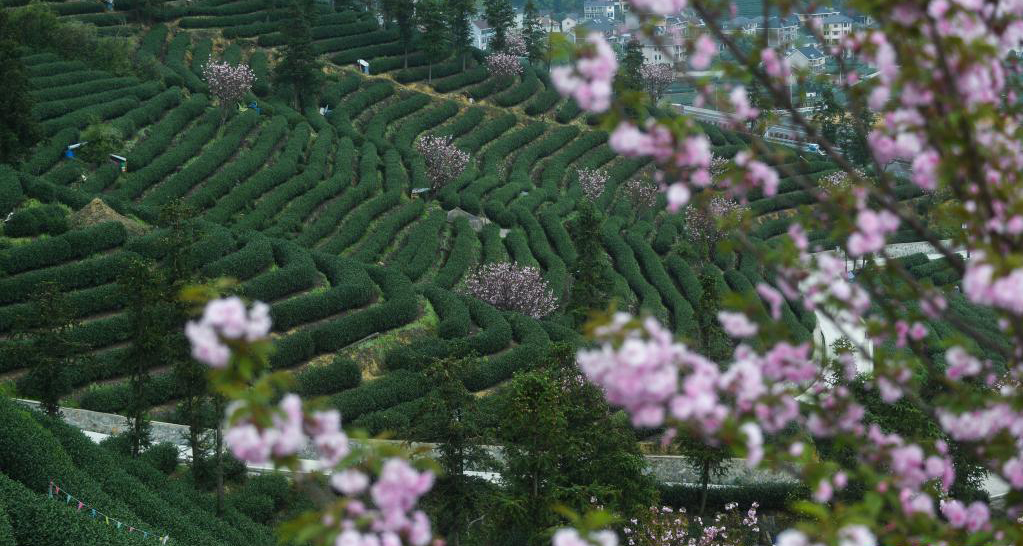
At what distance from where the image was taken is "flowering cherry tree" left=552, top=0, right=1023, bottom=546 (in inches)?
207

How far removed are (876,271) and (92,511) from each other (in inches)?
528

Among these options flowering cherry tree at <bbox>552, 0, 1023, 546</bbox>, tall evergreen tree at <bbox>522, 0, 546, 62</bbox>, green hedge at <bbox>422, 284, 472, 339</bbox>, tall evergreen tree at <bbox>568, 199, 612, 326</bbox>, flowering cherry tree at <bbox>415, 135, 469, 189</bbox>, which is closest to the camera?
flowering cherry tree at <bbox>552, 0, 1023, 546</bbox>

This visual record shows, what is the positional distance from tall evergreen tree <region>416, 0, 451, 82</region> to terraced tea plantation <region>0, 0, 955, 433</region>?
88 centimetres

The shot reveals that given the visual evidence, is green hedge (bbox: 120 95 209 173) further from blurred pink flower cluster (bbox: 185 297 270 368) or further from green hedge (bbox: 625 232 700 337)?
blurred pink flower cluster (bbox: 185 297 270 368)

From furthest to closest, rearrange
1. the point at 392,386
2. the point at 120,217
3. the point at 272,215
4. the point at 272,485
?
the point at 272,215
the point at 120,217
the point at 392,386
the point at 272,485

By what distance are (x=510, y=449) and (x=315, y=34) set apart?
46.6 metres

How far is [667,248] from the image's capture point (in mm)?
47375

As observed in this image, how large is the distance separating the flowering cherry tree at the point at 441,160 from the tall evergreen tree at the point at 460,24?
52.3 feet

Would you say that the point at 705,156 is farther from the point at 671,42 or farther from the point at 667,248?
the point at 667,248

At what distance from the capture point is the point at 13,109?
35.5 m

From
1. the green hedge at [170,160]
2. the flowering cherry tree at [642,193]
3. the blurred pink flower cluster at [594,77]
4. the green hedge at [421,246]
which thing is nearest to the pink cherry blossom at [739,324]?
the blurred pink flower cluster at [594,77]

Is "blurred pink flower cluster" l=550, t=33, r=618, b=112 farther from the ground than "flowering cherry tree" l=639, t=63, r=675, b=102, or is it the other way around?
"blurred pink flower cluster" l=550, t=33, r=618, b=112

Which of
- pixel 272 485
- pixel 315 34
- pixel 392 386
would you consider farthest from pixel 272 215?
pixel 315 34

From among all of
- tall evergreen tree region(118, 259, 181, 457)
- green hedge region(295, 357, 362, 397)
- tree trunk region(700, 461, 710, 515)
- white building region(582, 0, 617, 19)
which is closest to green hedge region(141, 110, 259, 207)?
green hedge region(295, 357, 362, 397)
